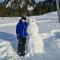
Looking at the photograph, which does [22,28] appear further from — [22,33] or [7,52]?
[7,52]

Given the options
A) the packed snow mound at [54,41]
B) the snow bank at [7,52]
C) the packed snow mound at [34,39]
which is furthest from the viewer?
the packed snow mound at [54,41]

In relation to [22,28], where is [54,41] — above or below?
below

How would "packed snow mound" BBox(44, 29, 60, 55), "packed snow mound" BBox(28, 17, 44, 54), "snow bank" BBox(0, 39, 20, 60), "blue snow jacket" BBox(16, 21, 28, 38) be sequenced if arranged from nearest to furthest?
"snow bank" BBox(0, 39, 20, 60)
"blue snow jacket" BBox(16, 21, 28, 38)
"packed snow mound" BBox(28, 17, 44, 54)
"packed snow mound" BBox(44, 29, 60, 55)

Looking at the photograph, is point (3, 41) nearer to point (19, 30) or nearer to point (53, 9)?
point (19, 30)

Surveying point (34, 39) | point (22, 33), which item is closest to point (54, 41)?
point (34, 39)

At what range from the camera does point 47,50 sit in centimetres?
1101

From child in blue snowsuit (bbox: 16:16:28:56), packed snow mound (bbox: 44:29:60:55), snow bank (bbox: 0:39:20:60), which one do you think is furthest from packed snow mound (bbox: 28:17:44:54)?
snow bank (bbox: 0:39:20:60)

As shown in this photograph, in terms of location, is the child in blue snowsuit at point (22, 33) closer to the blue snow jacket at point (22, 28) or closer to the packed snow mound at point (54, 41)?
the blue snow jacket at point (22, 28)

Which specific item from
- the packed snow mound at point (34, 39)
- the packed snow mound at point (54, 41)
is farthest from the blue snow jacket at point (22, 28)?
the packed snow mound at point (54, 41)

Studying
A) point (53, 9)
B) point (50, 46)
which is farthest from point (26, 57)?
point (53, 9)

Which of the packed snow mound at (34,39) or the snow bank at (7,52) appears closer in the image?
the snow bank at (7,52)

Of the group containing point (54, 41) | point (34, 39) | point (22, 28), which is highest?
point (22, 28)

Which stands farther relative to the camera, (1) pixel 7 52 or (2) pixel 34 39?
(2) pixel 34 39

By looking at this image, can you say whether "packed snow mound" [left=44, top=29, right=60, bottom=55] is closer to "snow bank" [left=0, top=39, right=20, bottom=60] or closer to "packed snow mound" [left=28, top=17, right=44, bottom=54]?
"packed snow mound" [left=28, top=17, right=44, bottom=54]
